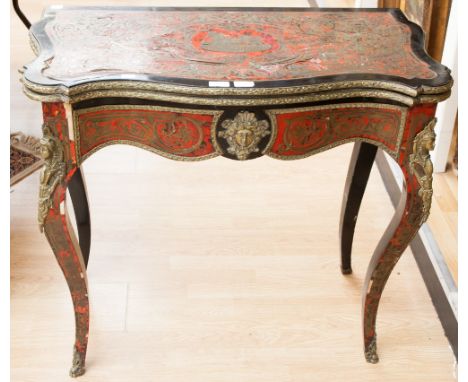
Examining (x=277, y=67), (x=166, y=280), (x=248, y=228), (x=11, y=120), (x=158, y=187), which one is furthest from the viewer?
(x=11, y=120)

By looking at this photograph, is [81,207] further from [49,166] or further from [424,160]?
[424,160]

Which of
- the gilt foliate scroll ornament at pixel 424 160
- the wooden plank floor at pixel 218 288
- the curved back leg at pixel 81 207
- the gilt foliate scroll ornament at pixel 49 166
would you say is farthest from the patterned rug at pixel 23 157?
the gilt foliate scroll ornament at pixel 424 160

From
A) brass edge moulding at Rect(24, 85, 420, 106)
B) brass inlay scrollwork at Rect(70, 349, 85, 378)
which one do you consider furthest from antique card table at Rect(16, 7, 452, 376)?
brass inlay scrollwork at Rect(70, 349, 85, 378)

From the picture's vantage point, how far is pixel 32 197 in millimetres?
2438

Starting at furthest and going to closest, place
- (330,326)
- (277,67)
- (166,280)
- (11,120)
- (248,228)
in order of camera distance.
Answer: (11,120)
(248,228)
(166,280)
(330,326)
(277,67)

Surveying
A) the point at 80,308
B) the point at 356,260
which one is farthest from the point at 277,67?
the point at 356,260

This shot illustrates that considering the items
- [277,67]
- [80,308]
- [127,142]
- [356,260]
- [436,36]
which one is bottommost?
[356,260]

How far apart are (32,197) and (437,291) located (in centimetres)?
141

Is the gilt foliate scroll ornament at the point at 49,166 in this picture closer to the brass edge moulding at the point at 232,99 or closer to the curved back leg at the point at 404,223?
the brass edge moulding at the point at 232,99

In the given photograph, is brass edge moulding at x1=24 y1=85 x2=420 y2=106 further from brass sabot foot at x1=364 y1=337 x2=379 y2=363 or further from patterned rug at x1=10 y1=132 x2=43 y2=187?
patterned rug at x1=10 y1=132 x2=43 y2=187

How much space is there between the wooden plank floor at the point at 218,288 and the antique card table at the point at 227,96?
291 mm

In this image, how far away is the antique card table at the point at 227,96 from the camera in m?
1.40

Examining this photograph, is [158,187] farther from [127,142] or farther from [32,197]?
[127,142]

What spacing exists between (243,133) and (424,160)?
1.34ft
